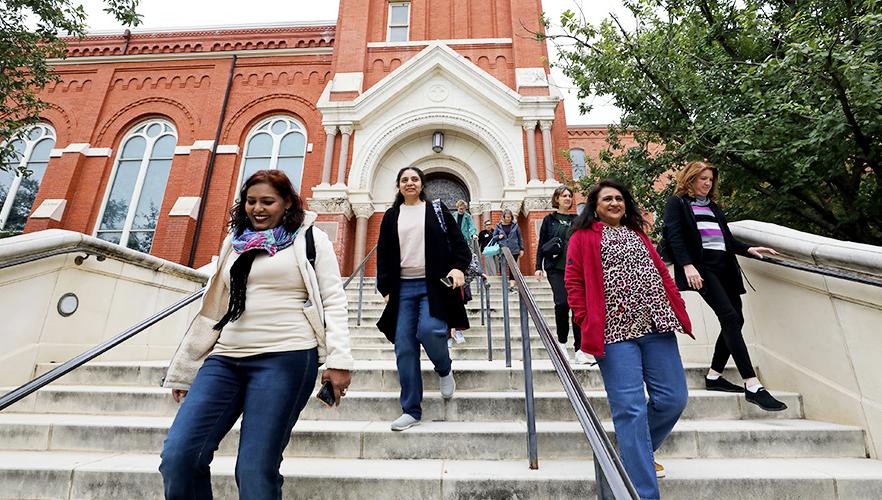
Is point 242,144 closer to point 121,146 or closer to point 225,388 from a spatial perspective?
point 121,146

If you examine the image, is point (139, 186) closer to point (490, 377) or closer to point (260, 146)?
point (260, 146)

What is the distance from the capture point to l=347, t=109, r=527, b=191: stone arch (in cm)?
1018

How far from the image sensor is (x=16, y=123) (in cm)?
645

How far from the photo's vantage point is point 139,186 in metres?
12.8

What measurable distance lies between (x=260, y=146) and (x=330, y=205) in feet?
16.9

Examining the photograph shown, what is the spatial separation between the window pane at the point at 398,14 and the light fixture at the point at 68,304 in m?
12.2

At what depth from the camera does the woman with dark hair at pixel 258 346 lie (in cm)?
150

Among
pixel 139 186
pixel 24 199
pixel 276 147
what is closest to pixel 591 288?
pixel 276 147

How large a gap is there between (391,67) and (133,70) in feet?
31.2

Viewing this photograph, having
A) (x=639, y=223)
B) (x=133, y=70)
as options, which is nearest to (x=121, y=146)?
(x=133, y=70)

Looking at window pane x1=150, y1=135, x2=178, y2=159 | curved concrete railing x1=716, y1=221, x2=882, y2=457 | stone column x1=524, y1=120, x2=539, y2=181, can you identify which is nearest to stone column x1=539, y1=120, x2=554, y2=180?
stone column x1=524, y1=120, x2=539, y2=181

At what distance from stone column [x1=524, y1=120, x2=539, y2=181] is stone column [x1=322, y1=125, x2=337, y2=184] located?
17.1 feet

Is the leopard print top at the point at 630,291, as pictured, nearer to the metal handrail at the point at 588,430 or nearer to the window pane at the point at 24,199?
the metal handrail at the point at 588,430

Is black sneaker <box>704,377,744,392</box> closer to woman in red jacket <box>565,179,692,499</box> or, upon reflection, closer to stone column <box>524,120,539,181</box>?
woman in red jacket <box>565,179,692,499</box>
